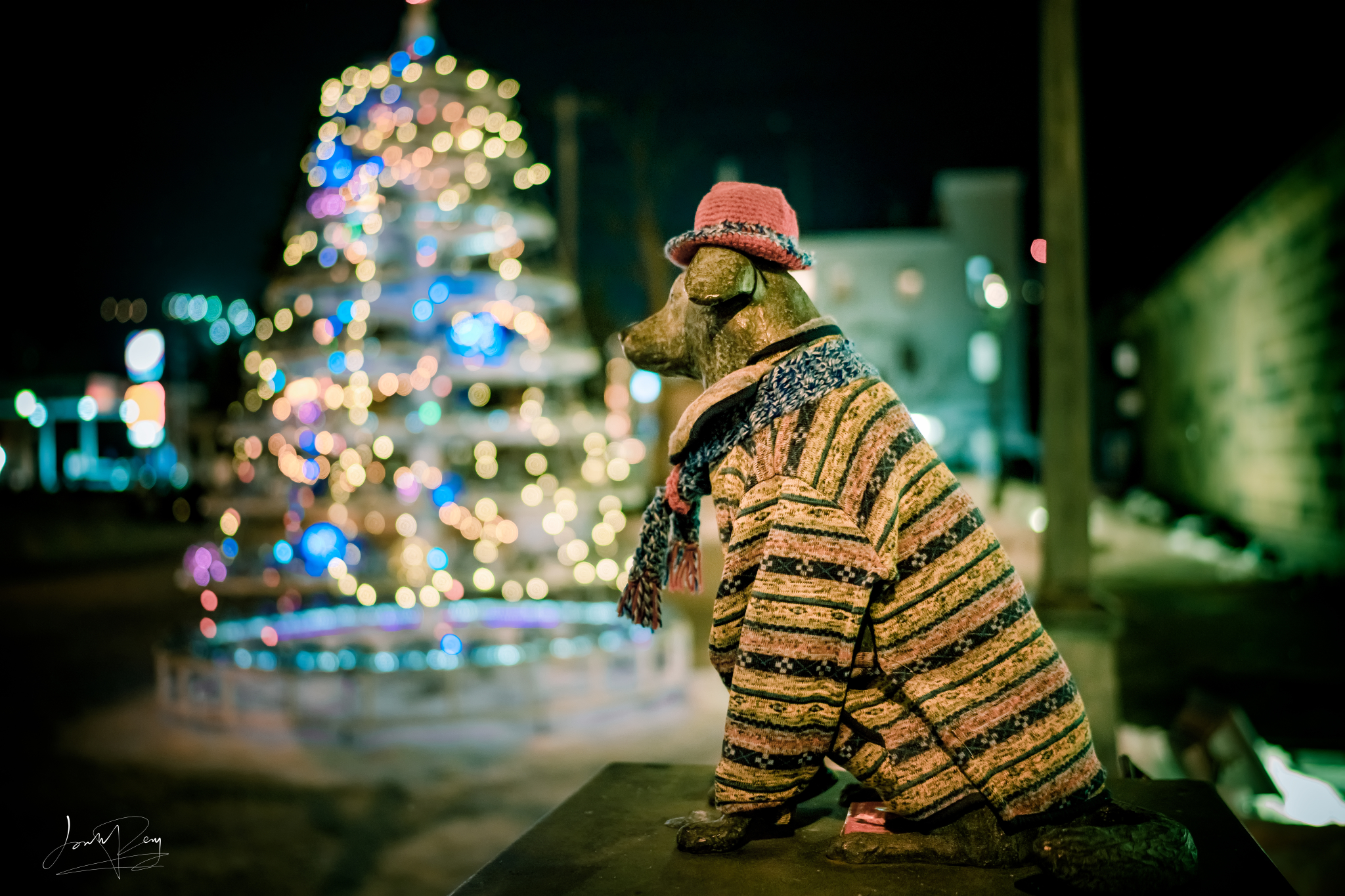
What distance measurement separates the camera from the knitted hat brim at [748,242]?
2436 millimetres

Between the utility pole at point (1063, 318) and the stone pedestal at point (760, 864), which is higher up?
the utility pole at point (1063, 318)

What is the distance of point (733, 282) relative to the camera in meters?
2.40

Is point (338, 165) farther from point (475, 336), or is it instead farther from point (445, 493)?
point (445, 493)

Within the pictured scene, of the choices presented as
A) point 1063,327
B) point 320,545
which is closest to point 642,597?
point 1063,327

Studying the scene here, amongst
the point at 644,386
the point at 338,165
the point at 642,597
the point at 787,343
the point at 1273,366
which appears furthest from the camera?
the point at 644,386

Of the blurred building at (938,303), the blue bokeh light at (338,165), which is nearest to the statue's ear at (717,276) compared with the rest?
the blue bokeh light at (338,165)

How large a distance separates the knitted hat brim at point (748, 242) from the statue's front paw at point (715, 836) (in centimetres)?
130

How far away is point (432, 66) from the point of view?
7613mm

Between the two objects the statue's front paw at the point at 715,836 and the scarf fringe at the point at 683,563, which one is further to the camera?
the scarf fringe at the point at 683,563

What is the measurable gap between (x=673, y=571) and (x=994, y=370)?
19390mm

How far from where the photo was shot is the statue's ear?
2383 mm

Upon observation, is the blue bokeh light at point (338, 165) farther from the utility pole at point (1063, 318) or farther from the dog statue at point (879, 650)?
the dog statue at point (879, 650)

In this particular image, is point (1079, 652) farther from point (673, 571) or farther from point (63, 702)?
point (63, 702)
